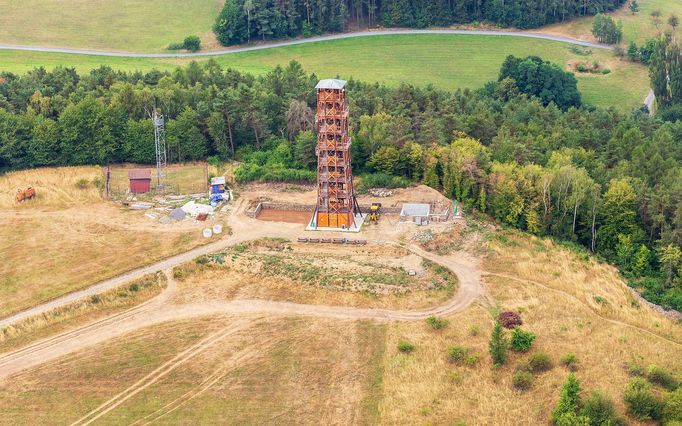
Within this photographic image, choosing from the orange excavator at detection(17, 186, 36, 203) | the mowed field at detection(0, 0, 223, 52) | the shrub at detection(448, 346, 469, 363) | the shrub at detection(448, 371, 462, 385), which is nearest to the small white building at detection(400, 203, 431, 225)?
the shrub at detection(448, 346, 469, 363)

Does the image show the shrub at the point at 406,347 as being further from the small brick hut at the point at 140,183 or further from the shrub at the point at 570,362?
the small brick hut at the point at 140,183

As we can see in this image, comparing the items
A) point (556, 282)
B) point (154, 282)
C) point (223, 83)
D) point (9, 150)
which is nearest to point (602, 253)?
point (556, 282)

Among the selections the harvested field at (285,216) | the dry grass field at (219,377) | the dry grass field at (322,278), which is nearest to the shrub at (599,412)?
the dry grass field at (219,377)

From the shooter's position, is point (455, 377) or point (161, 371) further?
point (161, 371)

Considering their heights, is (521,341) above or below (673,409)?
above

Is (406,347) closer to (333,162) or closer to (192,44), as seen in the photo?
(333,162)

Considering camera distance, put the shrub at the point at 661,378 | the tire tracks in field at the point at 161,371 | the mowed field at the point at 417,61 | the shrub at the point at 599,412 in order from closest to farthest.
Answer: the shrub at the point at 599,412 < the tire tracks in field at the point at 161,371 < the shrub at the point at 661,378 < the mowed field at the point at 417,61

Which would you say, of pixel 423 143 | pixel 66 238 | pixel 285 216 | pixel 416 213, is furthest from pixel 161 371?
pixel 423 143

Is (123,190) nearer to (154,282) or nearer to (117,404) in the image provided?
(154,282)
